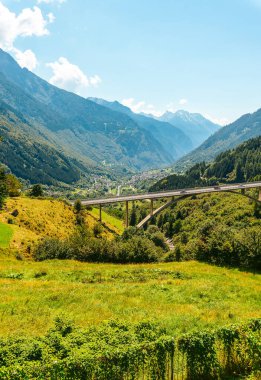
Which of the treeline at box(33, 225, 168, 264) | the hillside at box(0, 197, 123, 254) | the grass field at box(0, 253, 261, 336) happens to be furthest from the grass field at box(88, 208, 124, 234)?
the grass field at box(0, 253, 261, 336)

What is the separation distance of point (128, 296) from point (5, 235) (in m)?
37.1

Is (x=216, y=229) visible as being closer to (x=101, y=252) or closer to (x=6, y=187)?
(x=101, y=252)

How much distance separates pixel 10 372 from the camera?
12.4m

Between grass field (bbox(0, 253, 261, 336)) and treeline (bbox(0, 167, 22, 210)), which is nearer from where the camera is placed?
grass field (bbox(0, 253, 261, 336))

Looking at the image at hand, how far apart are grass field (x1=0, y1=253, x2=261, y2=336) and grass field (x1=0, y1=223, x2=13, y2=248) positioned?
14.1 m

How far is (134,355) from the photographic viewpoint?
1376 centimetres

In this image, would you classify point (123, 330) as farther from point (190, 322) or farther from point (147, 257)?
point (147, 257)

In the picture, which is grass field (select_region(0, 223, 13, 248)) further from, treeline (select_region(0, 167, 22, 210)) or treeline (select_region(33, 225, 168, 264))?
treeline (select_region(0, 167, 22, 210))

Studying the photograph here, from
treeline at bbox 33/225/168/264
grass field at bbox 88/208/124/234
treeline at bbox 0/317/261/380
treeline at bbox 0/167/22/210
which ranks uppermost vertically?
treeline at bbox 0/167/22/210

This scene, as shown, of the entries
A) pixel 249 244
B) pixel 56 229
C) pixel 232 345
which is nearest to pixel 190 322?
pixel 232 345

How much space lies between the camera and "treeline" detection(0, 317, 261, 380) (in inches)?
510

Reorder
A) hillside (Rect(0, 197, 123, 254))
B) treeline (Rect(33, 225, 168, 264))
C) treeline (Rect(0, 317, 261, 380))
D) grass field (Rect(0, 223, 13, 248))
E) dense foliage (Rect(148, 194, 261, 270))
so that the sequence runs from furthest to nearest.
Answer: hillside (Rect(0, 197, 123, 254)) < grass field (Rect(0, 223, 13, 248)) < treeline (Rect(33, 225, 168, 264)) < dense foliage (Rect(148, 194, 261, 270)) < treeline (Rect(0, 317, 261, 380))

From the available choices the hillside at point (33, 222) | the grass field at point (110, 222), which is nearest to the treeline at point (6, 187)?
the hillside at point (33, 222)

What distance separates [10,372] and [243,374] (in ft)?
35.5
